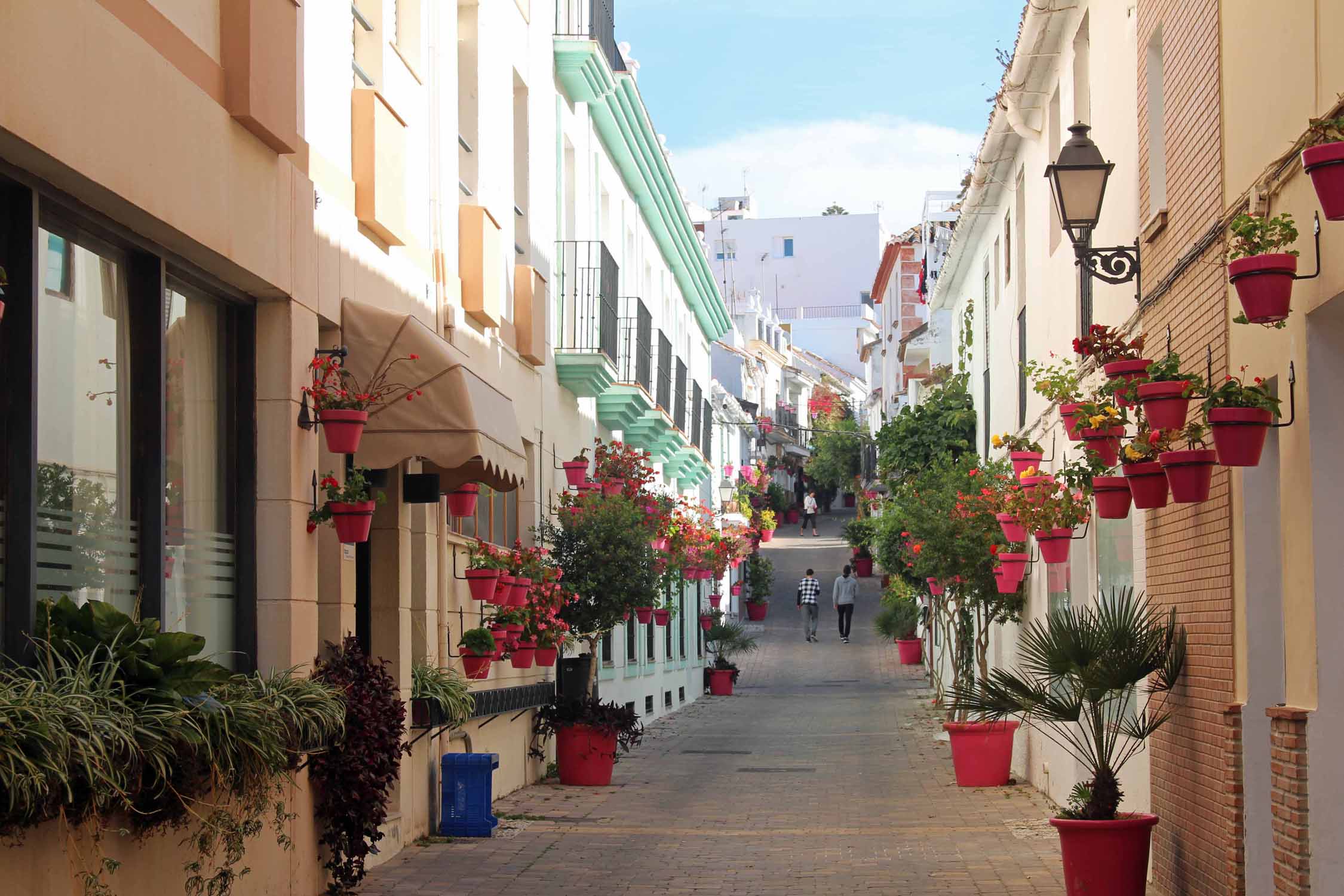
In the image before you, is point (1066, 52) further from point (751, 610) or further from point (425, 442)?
point (751, 610)

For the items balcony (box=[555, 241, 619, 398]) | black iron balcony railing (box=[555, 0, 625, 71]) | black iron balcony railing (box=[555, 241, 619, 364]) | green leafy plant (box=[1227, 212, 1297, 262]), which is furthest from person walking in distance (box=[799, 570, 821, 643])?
green leafy plant (box=[1227, 212, 1297, 262])

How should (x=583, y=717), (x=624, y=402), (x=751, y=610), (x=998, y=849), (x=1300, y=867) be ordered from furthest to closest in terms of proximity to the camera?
(x=751, y=610) < (x=624, y=402) < (x=583, y=717) < (x=998, y=849) < (x=1300, y=867)

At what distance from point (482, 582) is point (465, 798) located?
1.80 m

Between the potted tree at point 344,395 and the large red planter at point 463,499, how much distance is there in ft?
7.51

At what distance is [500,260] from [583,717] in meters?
5.04

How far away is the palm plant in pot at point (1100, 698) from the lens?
29.2 feet

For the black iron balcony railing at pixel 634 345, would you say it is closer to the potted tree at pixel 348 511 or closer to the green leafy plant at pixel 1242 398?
the potted tree at pixel 348 511

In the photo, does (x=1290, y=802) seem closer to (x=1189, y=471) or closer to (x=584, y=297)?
(x=1189, y=471)

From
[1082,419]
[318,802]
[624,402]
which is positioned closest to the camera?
[1082,419]

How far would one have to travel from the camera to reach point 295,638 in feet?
29.8

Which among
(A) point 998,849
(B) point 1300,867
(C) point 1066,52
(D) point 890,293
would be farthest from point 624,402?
(D) point 890,293

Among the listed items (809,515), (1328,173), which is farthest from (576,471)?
(809,515)

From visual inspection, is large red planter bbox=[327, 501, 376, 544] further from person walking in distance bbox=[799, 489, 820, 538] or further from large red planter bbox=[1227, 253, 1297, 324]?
person walking in distance bbox=[799, 489, 820, 538]

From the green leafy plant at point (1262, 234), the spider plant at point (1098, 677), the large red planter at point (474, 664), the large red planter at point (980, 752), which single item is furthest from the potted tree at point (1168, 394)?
the large red planter at point (980, 752)
